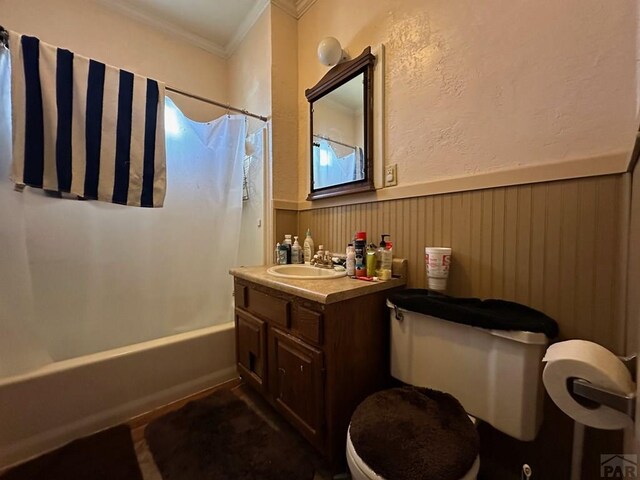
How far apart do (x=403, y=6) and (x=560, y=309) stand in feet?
4.95

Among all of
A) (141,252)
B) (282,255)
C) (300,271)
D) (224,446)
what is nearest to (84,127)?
(141,252)

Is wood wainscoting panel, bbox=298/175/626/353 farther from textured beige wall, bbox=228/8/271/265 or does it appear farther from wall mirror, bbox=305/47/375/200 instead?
textured beige wall, bbox=228/8/271/265

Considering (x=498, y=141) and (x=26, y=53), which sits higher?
(x=26, y=53)

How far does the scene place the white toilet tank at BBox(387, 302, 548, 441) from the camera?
30.1 inches

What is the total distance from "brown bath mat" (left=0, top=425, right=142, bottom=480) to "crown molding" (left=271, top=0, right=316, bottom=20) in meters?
2.74

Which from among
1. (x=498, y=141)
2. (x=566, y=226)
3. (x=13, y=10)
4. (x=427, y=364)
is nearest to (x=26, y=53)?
(x=13, y=10)

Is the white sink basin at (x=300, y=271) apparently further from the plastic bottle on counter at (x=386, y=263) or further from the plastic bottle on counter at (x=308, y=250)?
the plastic bottle on counter at (x=386, y=263)

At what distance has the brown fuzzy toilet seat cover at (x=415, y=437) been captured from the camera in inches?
24.7

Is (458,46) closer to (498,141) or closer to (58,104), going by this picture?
(498,141)

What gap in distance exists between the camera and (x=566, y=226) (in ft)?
2.78

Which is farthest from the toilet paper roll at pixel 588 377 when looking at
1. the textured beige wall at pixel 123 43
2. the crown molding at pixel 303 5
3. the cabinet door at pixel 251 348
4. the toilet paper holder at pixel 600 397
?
the textured beige wall at pixel 123 43

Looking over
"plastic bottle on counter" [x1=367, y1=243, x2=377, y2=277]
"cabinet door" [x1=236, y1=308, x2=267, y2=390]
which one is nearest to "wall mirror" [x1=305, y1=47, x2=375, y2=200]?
"plastic bottle on counter" [x1=367, y1=243, x2=377, y2=277]

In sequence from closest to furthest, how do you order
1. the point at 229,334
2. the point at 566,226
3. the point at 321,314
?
the point at 566,226 < the point at 321,314 < the point at 229,334

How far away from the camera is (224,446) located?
1.17 m
